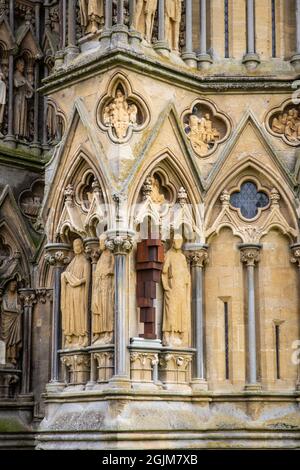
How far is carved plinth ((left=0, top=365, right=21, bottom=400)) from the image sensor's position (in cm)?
1630

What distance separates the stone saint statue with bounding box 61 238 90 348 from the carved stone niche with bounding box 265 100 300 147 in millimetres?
3154

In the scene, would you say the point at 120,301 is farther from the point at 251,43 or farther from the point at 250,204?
the point at 251,43

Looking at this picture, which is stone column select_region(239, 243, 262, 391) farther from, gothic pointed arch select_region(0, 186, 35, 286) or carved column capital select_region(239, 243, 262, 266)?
gothic pointed arch select_region(0, 186, 35, 286)

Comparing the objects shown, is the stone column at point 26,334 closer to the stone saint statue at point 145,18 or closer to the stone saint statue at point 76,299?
the stone saint statue at point 76,299

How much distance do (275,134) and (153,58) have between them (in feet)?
6.73

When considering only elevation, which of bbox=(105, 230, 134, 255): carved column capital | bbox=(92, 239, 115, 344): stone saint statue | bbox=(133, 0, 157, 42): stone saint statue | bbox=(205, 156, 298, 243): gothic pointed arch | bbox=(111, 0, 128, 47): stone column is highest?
bbox=(133, 0, 157, 42): stone saint statue

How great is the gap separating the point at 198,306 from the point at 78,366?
5.88ft

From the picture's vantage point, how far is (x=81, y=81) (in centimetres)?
1395

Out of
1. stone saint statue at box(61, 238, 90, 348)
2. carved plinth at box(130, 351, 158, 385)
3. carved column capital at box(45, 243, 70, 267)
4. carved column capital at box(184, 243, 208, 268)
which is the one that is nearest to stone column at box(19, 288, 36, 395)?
carved column capital at box(45, 243, 70, 267)

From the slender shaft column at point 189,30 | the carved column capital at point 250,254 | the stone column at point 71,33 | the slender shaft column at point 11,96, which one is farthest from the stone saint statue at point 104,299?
the slender shaft column at point 11,96

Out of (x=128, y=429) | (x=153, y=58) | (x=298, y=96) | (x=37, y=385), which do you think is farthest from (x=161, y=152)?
(x=37, y=385)

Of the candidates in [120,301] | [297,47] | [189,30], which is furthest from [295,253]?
[189,30]

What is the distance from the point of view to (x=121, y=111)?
13492 mm
